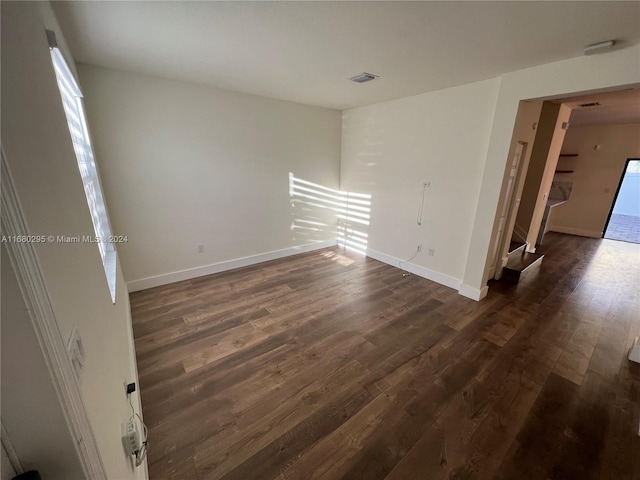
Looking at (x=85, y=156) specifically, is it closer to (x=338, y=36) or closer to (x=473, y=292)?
(x=338, y=36)

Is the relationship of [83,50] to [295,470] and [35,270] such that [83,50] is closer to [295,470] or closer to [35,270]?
[35,270]

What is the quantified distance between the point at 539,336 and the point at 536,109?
8.71ft

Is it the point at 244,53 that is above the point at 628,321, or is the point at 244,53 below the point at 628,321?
above

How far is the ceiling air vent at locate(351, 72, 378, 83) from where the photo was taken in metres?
2.68

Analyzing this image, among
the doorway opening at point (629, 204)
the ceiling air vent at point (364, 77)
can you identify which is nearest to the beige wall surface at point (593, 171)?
the doorway opening at point (629, 204)

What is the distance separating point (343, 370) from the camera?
212 centimetres

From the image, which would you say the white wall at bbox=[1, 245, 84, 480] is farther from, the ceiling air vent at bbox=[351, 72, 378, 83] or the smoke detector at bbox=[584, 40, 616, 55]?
the smoke detector at bbox=[584, 40, 616, 55]

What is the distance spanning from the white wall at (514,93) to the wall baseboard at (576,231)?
16.9 ft

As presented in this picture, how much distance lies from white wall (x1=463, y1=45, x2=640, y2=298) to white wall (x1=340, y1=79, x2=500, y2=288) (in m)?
0.13

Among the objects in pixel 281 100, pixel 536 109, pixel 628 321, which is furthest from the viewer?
pixel 281 100

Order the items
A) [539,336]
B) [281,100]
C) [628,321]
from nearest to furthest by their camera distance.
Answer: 1. [539,336]
2. [628,321]
3. [281,100]

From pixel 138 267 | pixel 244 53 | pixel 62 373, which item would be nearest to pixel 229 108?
pixel 244 53

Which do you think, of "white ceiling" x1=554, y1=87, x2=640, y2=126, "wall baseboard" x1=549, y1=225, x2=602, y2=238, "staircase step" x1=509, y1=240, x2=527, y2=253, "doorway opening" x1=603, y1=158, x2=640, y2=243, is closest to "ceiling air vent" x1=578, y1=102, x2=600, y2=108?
"white ceiling" x1=554, y1=87, x2=640, y2=126

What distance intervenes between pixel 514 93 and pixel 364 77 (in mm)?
1516
